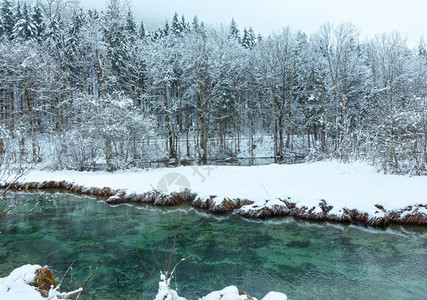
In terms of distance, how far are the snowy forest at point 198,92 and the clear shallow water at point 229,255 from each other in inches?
189

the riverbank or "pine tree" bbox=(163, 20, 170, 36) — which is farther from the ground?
"pine tree" bbox=(163, 20, 170, 36)

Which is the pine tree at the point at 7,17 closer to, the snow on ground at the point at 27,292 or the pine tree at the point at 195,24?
the pine tree at the point at 195,24

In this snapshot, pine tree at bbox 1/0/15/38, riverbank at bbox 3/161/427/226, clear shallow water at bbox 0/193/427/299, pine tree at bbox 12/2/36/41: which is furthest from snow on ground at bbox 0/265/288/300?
pine tree at bbox 1/0/15/38

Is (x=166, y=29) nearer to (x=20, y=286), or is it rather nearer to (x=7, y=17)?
(x=7, y=17)

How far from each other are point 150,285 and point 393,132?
11596 millimetres

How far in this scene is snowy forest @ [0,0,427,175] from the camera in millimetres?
14133

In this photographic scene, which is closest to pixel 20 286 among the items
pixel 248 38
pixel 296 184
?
pixel 296 184

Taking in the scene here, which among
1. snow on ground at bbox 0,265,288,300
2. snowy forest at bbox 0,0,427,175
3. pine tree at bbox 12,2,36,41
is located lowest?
snow on ground at bbox 0,265,288,300

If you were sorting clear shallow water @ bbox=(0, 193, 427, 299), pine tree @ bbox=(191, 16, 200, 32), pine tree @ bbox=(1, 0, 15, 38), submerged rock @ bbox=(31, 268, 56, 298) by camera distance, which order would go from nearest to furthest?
submerged rock @ bbox=(31, 268, 56, 298)
clear shallow water @ bbox=(0, 193, 427, 299)
pine tree @ bbox=(191, 16, 200, 32)
pine tree @ bbox=(1, 0, 15, 38)

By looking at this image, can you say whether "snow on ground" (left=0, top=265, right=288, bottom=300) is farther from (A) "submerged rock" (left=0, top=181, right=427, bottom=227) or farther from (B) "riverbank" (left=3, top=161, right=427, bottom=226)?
(B) "riverbank" (left=3, top=161, right=427, bottom=226)

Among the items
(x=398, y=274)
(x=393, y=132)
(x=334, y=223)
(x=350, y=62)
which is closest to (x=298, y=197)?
(x=334, y=223)

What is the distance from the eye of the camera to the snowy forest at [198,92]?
1413cm

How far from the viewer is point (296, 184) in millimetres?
10383

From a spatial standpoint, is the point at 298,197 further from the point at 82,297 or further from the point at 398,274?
the point at 82,297
